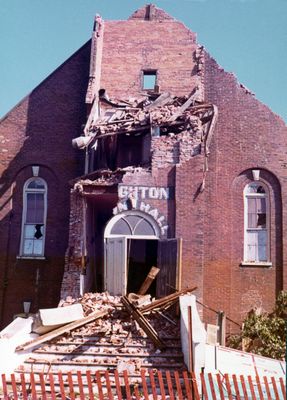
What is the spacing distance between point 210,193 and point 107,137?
4.38m

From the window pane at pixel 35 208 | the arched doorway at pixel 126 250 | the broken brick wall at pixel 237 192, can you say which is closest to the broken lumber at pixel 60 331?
the arched doorway at pixel 126 250

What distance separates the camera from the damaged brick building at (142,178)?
615 inches

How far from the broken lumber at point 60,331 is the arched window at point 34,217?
6815 mm

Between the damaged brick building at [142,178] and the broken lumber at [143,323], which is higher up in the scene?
the damaged brick building at [142,178]

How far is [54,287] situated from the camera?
60.0 ft

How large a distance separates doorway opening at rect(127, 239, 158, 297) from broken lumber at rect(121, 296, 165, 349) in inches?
212

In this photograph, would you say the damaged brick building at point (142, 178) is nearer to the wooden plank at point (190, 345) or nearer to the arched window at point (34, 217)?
the arched window at point (34, 217)

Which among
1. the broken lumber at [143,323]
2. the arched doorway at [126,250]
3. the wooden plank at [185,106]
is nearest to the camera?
the broken lumber at [143,323]

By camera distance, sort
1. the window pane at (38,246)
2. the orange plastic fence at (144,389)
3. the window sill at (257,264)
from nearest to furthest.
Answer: the orange plastic fence at (144,389) < the window sill at (257,264) < the window pane at (38,246)

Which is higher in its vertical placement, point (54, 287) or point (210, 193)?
point (210, 193)

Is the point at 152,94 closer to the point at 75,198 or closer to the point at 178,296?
the point at 75,198

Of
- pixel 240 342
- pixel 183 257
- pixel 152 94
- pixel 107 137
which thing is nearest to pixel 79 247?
pixel 183 257

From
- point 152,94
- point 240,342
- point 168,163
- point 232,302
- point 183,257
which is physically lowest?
point 240,342

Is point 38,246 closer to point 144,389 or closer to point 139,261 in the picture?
point 139,261
